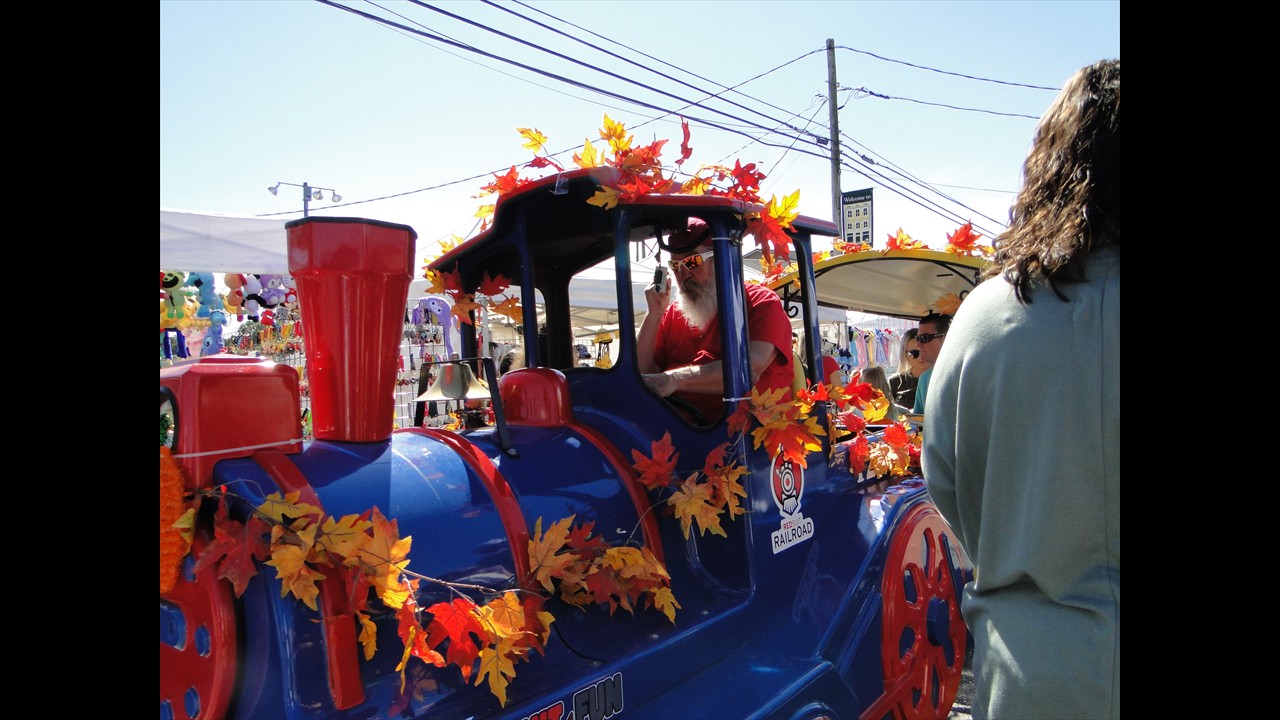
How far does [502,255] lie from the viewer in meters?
3.04

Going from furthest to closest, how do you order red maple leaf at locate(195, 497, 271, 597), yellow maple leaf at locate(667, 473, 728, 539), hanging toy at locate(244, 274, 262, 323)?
hanging toy at locate(244, 274, 262, 323), yellow maple leaf at locate(667, 473, 728, 539), red maple leaf at locate(195, 497, 271, 597)

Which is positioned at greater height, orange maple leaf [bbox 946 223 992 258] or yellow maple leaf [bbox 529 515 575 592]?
orange maple leaf [bbox 946 223 992 258]

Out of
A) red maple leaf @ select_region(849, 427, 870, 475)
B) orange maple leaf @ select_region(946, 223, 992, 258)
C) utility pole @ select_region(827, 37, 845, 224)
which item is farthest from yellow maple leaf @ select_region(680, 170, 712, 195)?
utility pole @ select_region(827, 37, 845, 224)

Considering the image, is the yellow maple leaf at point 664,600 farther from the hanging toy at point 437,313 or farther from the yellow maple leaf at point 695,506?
the hanging toy at point 437,313

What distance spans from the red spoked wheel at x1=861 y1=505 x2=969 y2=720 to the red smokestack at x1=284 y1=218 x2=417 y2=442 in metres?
2.07

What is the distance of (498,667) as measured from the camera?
65.2 inches

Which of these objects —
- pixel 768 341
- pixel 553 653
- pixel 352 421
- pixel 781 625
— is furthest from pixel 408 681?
pixel 768 341

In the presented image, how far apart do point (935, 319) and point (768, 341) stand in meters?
4.13

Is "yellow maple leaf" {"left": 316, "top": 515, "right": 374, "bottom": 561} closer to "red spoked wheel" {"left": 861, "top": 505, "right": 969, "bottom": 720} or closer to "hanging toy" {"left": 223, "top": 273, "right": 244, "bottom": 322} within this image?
"red spoked wheel" {"left": 861, "top": 505, "right": 969, "bottom": 720}

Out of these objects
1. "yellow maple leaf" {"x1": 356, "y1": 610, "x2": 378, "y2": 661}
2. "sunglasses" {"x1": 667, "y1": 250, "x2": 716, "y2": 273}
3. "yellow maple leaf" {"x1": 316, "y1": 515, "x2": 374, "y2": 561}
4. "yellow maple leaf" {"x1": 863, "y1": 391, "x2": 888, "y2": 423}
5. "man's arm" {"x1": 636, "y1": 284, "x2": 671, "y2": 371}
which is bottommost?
"yellow maple leaf" {"x1": 356, "y1": 610, "x2": 378, "y2": 661}

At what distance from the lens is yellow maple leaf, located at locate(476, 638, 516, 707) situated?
1.63 meters

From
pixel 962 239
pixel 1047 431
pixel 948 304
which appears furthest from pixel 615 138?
pixel 948 304

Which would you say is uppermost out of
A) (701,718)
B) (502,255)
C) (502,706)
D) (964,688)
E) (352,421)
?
(502,255)
